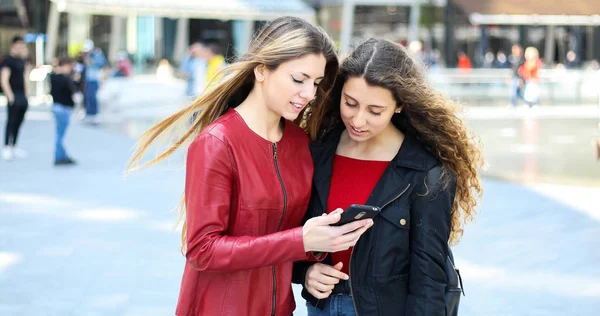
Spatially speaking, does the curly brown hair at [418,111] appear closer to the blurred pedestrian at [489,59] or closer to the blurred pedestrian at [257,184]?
the blurred pedestrian at [257,184]

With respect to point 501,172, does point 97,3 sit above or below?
above

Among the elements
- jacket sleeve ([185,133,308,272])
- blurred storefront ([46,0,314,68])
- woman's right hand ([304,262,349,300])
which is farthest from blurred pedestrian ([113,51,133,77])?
jacket sleeve ([185,133,308,272])

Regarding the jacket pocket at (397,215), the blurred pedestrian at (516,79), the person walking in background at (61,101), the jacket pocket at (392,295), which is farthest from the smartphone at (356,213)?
the blurred pedestrian at (516,79)

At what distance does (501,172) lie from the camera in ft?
37.2

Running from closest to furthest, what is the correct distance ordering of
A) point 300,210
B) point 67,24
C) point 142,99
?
point 300,210, point 142,99, point 67,24

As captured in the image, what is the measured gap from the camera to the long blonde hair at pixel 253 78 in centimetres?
242

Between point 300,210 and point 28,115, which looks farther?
point 28,115

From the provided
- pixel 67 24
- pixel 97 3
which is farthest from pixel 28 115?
pixel 67 24

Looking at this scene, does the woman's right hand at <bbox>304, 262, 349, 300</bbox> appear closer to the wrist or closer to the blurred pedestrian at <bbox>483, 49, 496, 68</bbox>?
the wrist

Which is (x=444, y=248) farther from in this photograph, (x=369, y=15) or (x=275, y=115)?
(x=369, y=15)

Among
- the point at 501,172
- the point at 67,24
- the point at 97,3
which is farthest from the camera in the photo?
the point at 67,24

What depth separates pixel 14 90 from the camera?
12.7m

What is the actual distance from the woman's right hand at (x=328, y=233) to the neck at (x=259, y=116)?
36cm

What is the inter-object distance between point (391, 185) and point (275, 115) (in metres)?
0.43
